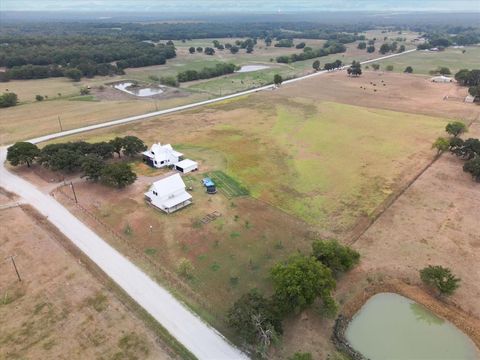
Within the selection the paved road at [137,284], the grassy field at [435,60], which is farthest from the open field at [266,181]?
the grassy field at [435,60]

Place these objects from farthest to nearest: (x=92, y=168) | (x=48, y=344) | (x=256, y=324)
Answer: (x=92, y=168)
(x=48, y=344)
(x=256, y=324)

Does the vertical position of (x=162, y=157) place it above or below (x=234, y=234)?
above

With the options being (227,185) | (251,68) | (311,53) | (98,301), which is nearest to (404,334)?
(98,301)

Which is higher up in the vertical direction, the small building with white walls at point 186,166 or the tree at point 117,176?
the tree at point 117,176

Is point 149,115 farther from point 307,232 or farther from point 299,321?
point 299,321

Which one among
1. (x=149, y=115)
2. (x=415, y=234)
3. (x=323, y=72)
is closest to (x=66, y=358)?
(x=415, y=234)

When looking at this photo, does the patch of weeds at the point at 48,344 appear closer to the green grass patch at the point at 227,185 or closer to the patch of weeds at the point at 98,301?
the patch of weeds at the point at 98,301

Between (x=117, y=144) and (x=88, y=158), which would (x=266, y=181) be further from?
(x=88, y=158)

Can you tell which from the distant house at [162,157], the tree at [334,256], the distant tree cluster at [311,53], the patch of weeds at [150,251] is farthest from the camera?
the distant tree cluster at [311,53]
